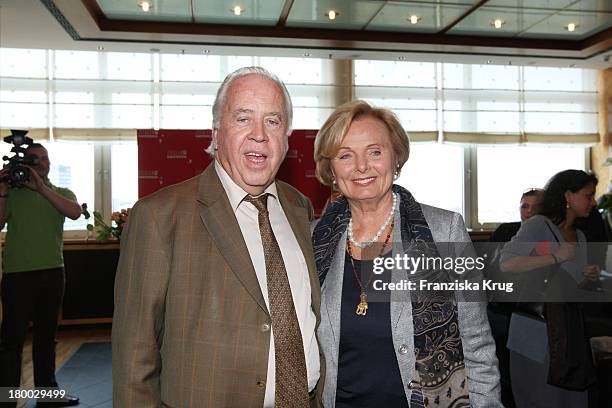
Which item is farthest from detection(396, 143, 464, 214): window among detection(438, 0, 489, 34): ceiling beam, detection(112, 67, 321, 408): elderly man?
detection(112, 67, 321, 408): elderly man

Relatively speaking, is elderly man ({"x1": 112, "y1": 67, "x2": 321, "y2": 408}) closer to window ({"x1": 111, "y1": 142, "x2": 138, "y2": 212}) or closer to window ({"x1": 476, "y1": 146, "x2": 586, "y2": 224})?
window ({"x1": 111, "y1": 142, "x2": 138, "y2": 212})

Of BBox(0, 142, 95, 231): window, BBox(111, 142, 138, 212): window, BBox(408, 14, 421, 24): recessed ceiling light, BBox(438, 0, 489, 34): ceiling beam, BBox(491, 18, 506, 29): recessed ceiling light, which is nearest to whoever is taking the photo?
BBox(438, 0, 489, 34): ceiling beam

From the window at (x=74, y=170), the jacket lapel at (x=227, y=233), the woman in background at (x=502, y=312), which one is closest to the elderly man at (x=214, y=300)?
the jacket lapel at (x=227, y=233)

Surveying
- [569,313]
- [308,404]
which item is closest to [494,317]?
[569,313]

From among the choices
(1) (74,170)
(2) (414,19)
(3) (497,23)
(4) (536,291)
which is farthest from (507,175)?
(1) (74,170)

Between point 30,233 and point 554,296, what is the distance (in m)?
3.56

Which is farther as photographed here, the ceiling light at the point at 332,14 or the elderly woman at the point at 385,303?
the ceiling light at the point at 332,14

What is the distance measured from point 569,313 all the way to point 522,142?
6085 mm

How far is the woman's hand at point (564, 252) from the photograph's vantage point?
9.08ft

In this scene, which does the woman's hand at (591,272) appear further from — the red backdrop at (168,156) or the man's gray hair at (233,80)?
the red backdrop at (168,156)

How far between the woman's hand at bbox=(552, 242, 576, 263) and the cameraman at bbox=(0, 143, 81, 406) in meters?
3.32

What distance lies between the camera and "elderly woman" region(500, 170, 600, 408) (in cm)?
262

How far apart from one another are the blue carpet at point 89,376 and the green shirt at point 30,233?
42.5 inches

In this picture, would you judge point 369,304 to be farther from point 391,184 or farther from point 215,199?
point 215,199
